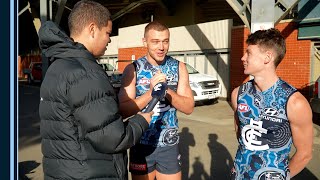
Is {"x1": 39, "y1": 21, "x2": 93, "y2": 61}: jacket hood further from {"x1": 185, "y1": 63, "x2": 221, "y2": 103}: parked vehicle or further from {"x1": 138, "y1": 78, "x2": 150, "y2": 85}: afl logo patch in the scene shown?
{"x1": 185, "y1": 63, "x2": 221, "y2": 103}: parked vehicle

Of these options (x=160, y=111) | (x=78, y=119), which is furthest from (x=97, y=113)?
(x=160, y=111)

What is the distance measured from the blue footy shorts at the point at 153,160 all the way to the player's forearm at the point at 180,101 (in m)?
0.40

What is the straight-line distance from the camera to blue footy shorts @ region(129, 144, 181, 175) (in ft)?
9.84

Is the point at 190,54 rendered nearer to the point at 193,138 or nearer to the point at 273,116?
the point at 193,138

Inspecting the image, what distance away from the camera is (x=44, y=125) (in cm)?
200

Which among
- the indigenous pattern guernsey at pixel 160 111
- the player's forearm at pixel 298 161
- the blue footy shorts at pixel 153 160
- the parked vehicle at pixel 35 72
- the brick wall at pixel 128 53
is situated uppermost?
the brick wall at pixel 128 53

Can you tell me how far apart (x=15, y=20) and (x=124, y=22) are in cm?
2833

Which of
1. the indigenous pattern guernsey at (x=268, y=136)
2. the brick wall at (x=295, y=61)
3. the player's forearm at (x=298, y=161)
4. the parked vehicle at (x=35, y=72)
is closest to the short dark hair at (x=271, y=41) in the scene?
the indigenous pattern guernsey at (x=268, y=136)

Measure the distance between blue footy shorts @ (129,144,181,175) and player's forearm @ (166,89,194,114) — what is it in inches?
15.6

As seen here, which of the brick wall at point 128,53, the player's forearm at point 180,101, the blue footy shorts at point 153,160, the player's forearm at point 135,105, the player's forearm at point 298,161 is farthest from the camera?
the brick wall at point 128,53

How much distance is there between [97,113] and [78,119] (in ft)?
0.42

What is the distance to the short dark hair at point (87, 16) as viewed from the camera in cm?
196

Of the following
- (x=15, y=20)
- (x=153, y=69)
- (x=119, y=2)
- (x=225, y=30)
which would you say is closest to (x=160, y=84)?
(x=153, y=69)

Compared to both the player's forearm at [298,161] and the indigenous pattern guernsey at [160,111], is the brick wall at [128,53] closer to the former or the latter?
the indigenous pattern guernsey at [160,111]
